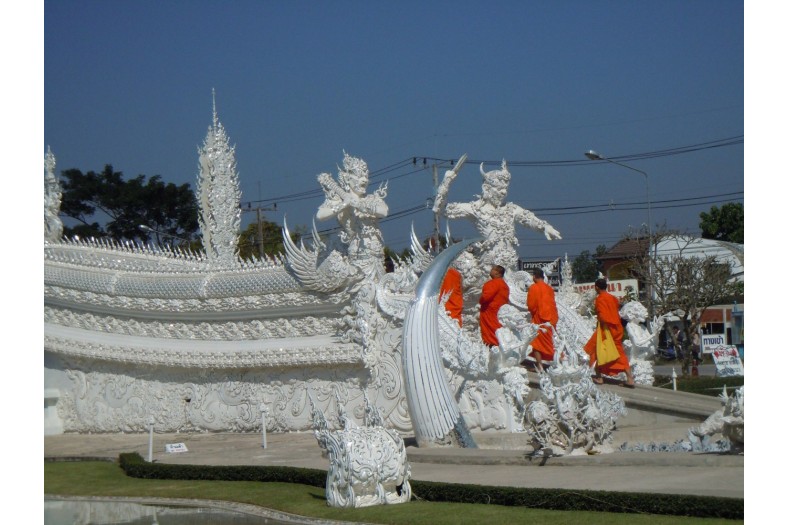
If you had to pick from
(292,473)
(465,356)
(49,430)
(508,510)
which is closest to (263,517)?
(292,473)

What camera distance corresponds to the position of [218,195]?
19469 millimetres

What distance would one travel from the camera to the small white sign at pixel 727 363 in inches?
755

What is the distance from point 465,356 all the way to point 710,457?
4389 millimetres

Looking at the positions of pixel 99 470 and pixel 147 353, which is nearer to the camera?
pixel 99 470

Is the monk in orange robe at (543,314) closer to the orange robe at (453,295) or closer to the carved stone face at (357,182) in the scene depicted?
the orange robe at (453,295)

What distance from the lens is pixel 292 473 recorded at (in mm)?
10289

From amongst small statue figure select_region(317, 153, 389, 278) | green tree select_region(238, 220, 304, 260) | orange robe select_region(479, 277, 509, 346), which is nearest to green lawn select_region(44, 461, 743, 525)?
small statue figure select_region(317, 153, 389, 278)

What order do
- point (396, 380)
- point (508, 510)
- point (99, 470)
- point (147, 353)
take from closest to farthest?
1. point (508, 510)
2. point (99, 470)
3. point (396, 380)
4. point (147, 353)

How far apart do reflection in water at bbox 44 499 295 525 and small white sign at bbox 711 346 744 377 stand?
476 inches

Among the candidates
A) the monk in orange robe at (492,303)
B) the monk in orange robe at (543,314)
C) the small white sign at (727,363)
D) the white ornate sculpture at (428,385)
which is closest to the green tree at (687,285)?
the small white sign at (727,363)

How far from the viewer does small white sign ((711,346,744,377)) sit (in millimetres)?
19172

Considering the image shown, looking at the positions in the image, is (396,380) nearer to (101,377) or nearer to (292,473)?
(292,473)

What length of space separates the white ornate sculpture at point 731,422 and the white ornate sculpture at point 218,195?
11749mm

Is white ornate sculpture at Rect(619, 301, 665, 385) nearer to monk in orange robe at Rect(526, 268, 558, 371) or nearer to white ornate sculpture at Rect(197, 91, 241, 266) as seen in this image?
monk in orange robe at Rect(526, 268, 558, 371)
